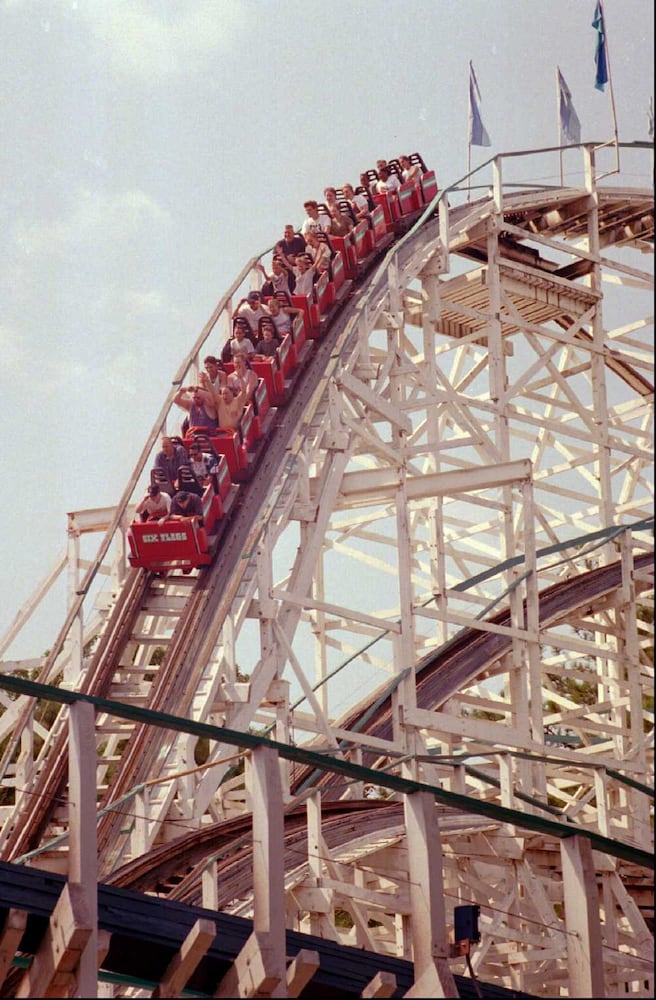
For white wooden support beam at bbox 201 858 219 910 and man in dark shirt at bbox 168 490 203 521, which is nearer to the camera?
white wooden support beam at bbox 201 858 219 910

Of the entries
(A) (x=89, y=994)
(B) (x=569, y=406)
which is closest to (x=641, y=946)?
(B) (x=569, y=406)

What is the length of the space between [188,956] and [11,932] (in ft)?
1.53

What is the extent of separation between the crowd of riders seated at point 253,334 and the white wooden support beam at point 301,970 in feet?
20.5

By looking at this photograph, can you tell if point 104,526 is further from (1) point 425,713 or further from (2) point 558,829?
(2) point 558,829

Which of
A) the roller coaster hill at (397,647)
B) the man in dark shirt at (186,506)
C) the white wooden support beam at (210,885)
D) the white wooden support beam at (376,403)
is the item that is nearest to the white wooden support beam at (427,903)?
the roller coaster hill at (397,647)

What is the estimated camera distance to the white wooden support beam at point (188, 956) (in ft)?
→ 13.4

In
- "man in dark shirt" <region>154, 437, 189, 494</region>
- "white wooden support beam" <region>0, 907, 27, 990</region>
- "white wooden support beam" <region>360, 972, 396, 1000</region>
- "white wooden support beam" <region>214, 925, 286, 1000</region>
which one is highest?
"man in dark shirt" <region>154, 437, 189, 494</region>

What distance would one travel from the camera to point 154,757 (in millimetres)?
8867

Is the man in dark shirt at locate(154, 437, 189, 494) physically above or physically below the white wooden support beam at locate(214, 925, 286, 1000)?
above

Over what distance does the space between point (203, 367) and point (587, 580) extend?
3290mm

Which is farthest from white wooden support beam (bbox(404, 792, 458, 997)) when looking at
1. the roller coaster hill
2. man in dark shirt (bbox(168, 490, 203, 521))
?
man in dark shirt (bbox(168, 490, 203, 521))

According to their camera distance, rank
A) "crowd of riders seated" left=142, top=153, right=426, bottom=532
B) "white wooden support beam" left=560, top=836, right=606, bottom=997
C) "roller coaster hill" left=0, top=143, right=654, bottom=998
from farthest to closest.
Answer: "crowd of riders seated" left=142, top=153, right=426, bottom=532
"roller coaster hill" left=0, top=143, right=654, bottom=998
"white wooden support beam" left=560, top=836, right=606, bottom=997

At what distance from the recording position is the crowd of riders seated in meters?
10.4

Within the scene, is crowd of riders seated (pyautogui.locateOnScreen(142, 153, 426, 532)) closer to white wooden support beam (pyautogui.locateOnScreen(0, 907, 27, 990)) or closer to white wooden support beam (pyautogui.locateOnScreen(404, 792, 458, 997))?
white wooden support beam (pyautogui.locateOnScreen(404, 792, 458, 997))
